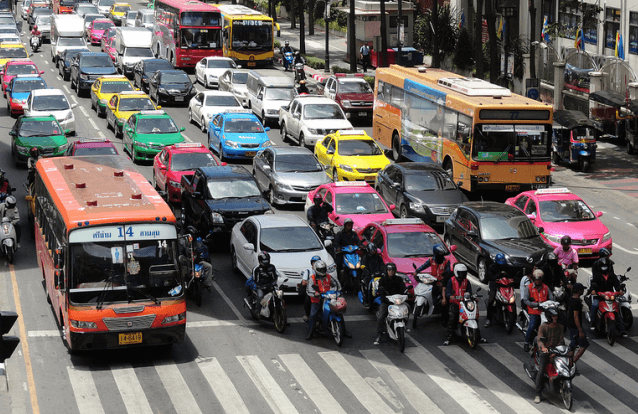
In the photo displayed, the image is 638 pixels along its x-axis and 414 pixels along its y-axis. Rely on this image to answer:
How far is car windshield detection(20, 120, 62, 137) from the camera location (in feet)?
104

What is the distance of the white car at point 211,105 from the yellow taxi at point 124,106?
193 cm

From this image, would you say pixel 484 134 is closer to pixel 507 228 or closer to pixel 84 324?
pixel 507 228

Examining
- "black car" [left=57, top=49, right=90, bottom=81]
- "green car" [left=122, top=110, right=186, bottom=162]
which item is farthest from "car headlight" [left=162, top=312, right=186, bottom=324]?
"black car" [left=57, top=49, right=90, bottom=81]

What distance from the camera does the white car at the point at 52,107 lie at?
35.1m

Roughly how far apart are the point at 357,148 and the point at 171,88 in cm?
1522

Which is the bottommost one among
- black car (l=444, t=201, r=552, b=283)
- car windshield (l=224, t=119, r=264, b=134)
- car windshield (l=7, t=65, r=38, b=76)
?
black car (l=444, t=201, r=552, b=283)

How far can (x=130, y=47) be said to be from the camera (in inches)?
2057

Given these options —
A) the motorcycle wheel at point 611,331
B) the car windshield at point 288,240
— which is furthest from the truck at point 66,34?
the motorcycle wheel at point 611,331

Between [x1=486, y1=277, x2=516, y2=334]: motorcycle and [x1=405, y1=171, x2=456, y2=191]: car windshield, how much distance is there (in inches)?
316

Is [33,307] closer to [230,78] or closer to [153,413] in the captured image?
[153,413]

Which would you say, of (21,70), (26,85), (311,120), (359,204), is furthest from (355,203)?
(21,70)

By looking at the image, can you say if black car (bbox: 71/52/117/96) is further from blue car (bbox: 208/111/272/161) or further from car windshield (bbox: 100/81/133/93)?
blue car (bbox: 208/111/272/161)

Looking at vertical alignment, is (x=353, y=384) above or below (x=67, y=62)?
below

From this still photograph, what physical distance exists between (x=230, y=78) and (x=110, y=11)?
37.5m
